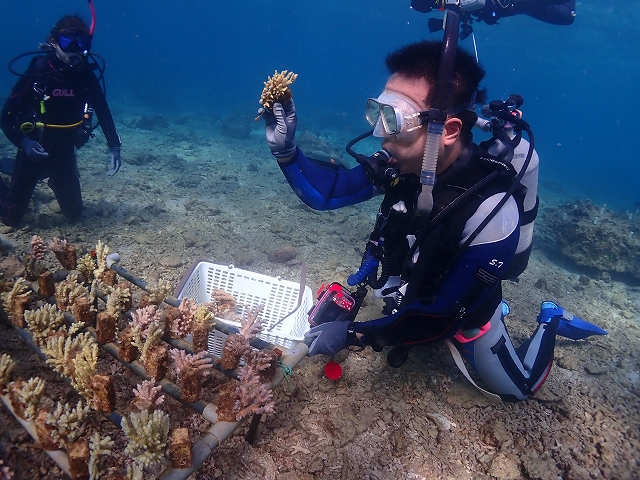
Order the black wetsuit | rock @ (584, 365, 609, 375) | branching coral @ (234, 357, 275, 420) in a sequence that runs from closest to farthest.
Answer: branching coral @ (234, 357, 275, 420) → rock @ (584, 365, 609, 375) → the black wetsuit

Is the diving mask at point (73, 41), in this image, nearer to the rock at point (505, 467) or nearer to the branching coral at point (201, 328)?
the branching coral at point (201, 328)

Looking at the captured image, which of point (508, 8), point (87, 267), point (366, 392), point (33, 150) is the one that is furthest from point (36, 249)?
point (508, 8)

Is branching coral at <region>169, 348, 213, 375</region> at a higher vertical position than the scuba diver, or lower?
lower

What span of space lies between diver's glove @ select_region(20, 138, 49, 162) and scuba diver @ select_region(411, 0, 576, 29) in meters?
7.72

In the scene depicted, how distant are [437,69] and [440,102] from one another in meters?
0.32

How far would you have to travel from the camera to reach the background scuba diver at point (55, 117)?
18.2 ft

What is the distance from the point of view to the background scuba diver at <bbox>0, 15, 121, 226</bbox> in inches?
219

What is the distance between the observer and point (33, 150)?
213 inches

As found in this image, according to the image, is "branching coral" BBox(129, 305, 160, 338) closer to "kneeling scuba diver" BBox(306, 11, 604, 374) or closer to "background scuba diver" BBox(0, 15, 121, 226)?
"kneeling scuba diver" BBox(306, 11, 604, 374)

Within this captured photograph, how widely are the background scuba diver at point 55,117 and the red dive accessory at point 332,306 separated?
5.12 metres

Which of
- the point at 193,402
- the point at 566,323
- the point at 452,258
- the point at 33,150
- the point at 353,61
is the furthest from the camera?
the point at 353,61

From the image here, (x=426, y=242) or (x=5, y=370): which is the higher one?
(x=426, y=242)

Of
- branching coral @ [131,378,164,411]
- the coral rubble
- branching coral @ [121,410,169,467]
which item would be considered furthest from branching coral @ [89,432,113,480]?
the coral rubble

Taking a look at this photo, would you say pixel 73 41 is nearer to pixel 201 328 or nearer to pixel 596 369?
→ pixel 201 328
